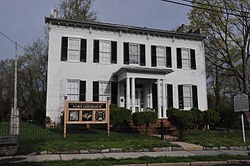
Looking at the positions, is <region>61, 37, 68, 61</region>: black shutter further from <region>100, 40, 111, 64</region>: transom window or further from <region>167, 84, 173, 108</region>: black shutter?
<region>167, 84, 173, 108</region>: black shutter

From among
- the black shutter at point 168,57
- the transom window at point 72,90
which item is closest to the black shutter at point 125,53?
the black shutter at point 168,57

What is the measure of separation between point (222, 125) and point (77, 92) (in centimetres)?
1250

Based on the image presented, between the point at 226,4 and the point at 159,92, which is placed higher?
the point at 226,4

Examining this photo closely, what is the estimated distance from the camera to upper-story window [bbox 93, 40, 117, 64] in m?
19.9

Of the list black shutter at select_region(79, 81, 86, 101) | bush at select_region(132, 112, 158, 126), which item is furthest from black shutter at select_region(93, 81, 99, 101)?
bush at select_region(132, 112, 158, 126)

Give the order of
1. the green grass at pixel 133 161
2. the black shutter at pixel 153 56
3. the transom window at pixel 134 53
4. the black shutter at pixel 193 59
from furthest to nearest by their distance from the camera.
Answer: the black shutter at pixel 193 59 → the black shutter at pixel 153 56 → the transom window at pixel 134 53 → the green grass at pixel 133 161

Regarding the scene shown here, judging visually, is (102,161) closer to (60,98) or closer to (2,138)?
(2,138)

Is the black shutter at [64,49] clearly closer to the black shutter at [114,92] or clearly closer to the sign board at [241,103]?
the black shutter at [114,92]

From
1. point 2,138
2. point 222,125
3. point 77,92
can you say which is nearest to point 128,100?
point 77,92

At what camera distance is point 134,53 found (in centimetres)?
2102

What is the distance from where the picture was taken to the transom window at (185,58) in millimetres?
22328

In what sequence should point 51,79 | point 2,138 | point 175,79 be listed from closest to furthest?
point 2,138 → point 51,79 → point 175,79

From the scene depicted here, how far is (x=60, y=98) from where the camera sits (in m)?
18.6

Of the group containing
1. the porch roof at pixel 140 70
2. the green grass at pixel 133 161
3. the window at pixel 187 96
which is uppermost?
the porch roof at pixel 140 70
